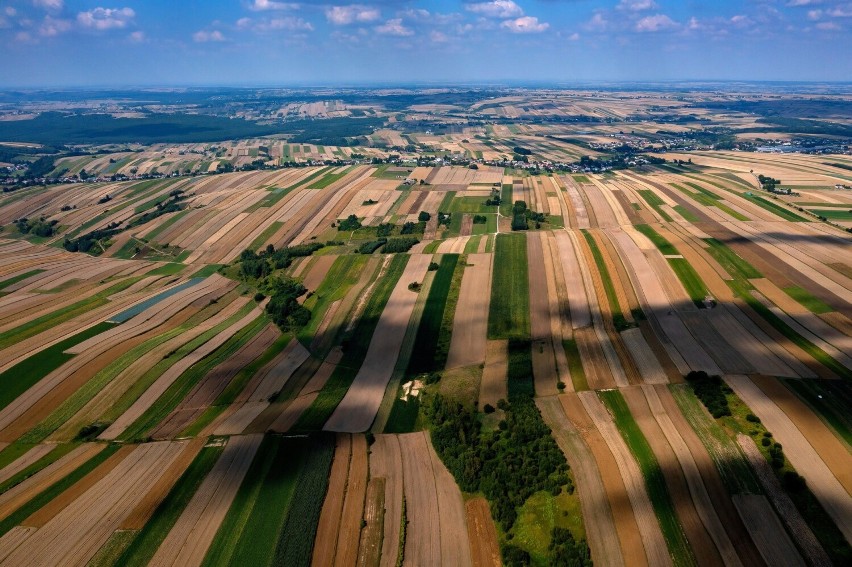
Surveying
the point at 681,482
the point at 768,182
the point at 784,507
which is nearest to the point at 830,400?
the point at 784,507

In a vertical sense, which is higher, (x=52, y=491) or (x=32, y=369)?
(x=32, y=369)

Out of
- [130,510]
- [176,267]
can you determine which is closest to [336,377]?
[130,510]

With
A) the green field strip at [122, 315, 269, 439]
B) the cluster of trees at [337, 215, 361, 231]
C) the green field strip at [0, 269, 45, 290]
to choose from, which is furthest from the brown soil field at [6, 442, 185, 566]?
the cluster of trees at [337, 215, 361, 231]

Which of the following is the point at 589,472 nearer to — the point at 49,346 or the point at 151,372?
the point at 151,372

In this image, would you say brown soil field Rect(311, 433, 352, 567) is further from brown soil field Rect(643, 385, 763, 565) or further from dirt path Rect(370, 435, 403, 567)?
brown soil field Rect(643, 385, 763, 565)

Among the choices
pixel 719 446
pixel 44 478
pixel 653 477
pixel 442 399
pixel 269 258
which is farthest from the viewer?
pixel 269 258

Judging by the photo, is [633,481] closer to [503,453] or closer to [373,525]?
[503,453]
